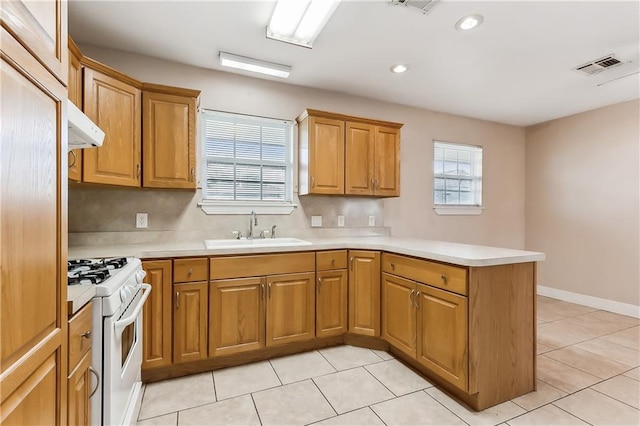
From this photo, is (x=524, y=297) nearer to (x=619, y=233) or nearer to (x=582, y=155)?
(x=619, y=233)

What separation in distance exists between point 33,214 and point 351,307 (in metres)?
2.35

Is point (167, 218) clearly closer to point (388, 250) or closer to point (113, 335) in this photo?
point (113, 335)

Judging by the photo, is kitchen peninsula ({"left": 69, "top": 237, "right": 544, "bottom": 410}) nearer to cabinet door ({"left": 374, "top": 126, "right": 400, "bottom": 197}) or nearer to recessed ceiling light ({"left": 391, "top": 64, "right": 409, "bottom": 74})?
cabinet door ({"left": 374, "top": 126, "right": 400, "bottom": 197})

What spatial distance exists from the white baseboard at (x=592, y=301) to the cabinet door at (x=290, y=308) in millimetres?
3928

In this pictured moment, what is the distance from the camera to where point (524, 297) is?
6.61ft

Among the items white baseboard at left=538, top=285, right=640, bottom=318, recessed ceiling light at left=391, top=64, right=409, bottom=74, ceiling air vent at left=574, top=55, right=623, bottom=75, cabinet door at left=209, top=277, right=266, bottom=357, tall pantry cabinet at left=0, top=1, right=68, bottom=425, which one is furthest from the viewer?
white baseboard at left=538, top=285, right=640, bottom=318

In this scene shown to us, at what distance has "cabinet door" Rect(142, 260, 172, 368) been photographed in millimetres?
2094

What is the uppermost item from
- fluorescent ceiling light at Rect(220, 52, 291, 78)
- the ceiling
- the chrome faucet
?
the ceiling

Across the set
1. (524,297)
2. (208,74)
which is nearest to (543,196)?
(524,297)

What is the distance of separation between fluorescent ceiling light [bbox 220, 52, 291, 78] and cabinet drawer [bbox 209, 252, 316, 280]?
173 centimetres

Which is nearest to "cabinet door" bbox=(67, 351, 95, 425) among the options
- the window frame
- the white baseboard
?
the window frame

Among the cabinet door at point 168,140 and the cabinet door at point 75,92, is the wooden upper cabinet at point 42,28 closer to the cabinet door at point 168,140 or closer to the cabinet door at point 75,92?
the cabinet door at point 75,92

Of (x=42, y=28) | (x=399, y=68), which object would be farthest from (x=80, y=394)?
(x=399, y=68)

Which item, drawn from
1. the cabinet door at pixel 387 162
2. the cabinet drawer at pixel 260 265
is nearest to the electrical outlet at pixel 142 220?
the cabinet drawer at pixel 260 265
